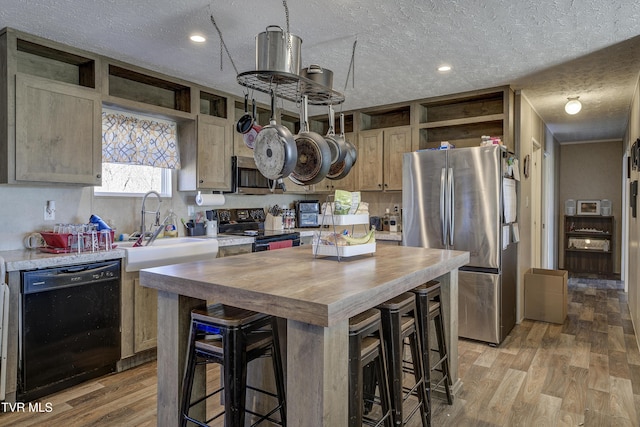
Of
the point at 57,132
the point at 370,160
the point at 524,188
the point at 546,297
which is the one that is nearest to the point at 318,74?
the point at 57,132

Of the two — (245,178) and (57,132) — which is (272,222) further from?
(57,132)

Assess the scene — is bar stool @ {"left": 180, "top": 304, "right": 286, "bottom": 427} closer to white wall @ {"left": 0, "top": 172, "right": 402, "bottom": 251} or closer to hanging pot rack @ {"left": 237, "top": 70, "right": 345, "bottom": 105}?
hanging pot rack @ {"left": 237, "top": 70, "right": 345, "bottom": 105}

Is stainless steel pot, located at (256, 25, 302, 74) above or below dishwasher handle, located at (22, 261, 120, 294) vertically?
above

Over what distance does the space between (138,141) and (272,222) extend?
6.01 feet

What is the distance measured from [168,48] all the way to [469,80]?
264 centimetres

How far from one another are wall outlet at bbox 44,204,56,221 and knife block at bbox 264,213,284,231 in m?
2.30

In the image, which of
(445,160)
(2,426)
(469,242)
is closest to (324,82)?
(445,160)

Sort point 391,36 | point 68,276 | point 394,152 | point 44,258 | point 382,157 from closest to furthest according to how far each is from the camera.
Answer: point 44,258
point 68,276
point 391,36
point 394,152
point 382,157

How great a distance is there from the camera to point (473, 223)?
367cm

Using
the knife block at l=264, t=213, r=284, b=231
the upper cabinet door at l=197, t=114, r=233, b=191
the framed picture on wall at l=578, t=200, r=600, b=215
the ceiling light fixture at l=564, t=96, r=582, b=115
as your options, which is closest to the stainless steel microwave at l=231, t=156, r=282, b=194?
the upper cabinet door at l=197, t=114, r=233, b=191

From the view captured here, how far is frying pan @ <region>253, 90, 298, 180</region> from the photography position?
2179 millimetres

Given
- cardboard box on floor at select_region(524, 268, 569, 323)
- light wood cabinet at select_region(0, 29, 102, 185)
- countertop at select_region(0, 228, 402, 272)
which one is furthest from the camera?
cardboard box on floor at select_region(524, 268, 569, 323)

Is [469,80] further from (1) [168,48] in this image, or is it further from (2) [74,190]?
(2) [74,190]

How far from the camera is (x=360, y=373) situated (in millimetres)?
1697
